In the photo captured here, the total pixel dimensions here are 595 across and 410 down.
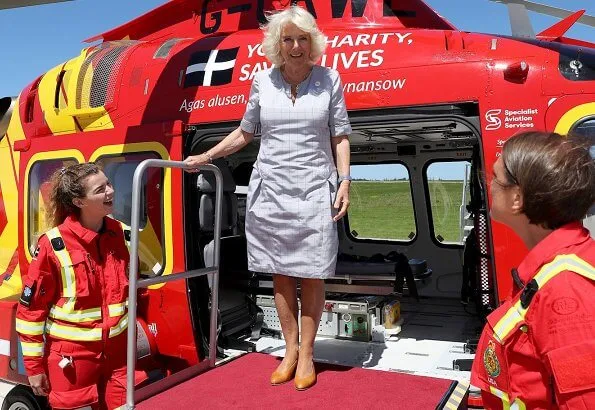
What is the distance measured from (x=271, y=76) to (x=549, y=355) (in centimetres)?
198

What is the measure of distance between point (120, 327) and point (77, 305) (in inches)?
9.6

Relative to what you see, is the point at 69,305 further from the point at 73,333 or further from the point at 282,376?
the point at 282,376

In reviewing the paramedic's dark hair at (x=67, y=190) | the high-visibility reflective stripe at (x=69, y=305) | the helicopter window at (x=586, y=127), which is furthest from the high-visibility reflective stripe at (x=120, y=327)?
the helicopter window at (x=586, y=127)

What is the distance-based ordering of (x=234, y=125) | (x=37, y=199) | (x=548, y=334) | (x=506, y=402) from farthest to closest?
1. (x=37, y=199)
2. (x=234, y=125)
3. (x=506, y=402)
4. (x=548, y=334)

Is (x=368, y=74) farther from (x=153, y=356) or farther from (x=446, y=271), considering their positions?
(x=446, y=271)

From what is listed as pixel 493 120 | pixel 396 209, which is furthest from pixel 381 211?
pixel 493 120

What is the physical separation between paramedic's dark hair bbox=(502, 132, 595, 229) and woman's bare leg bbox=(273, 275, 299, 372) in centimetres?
162

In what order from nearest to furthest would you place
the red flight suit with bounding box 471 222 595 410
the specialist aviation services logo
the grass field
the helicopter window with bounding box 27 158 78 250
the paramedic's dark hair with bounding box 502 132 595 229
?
1. the red flight suit with bounding box 471 222 595 410
2. the paramedic's dark hair with bounding box 502 132 595 229
3. the specialist aviation services logo
4. the helicopter window with bounding box 27 158 78 250
5. the grass field

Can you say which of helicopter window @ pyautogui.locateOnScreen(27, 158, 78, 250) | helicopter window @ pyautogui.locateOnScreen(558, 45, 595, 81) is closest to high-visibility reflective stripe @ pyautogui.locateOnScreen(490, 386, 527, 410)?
helicopter window @ pyautogui.locateOnScreen(558, 45, 595, 81)

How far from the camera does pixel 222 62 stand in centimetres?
367

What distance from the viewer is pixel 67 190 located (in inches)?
104

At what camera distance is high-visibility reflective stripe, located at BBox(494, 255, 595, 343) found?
1195 mm

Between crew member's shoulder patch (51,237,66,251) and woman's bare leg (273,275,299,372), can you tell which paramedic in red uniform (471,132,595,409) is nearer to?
woman's bare leg (273,275,299,372)

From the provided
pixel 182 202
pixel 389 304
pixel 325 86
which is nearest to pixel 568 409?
pixel 325 86
